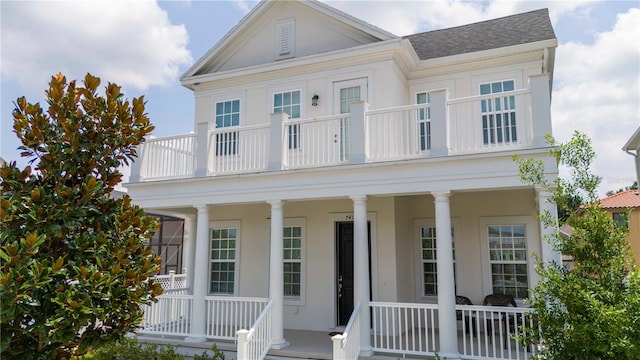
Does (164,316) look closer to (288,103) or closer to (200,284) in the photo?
(200,284)

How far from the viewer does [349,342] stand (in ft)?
23.6

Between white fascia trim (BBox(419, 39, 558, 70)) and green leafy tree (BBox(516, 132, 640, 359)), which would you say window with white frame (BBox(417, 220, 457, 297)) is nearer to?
white fascia trim (BBox(419, 39, 558, 70))

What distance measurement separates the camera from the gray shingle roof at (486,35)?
1031 centimetres

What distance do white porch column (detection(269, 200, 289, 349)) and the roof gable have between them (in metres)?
4.80

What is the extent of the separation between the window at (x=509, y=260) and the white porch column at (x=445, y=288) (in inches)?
115

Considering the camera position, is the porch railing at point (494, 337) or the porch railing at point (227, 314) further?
the porch railing at point (227, 314)

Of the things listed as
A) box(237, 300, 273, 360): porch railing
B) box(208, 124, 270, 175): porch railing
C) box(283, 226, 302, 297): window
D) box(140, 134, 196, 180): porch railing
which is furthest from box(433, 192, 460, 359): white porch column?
box(140, 134, 196, 180): porch railing

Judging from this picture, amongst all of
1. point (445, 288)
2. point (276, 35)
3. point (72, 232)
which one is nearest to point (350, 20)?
point (276, 35)

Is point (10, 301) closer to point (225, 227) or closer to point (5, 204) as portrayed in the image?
point (5, 204)

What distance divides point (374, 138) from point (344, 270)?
3693 millimetres

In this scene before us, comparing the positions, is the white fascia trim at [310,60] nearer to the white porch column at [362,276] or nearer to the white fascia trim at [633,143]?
the white porch column at [362,276]

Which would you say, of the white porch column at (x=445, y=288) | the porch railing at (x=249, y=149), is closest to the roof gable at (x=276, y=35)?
the porch railing at (x=249, y=149)

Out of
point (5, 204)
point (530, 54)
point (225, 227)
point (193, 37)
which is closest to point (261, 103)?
point (193, 37)

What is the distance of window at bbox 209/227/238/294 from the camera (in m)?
11.6
